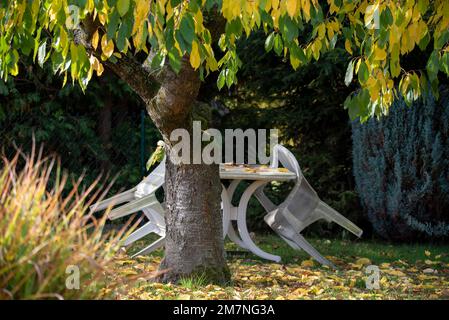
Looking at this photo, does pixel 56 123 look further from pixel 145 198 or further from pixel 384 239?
pixel 384 239

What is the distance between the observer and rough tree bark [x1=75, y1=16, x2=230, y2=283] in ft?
16.6

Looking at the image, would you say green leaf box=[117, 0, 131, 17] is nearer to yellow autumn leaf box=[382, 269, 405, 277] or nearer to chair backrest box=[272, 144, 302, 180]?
chair backrest box=[272, 144, 302, 180]

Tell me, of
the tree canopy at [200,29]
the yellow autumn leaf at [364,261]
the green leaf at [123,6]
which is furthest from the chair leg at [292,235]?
the green leaf at [123,6]

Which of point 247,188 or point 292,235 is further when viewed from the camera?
point 247,188

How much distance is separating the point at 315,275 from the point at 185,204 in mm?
1227

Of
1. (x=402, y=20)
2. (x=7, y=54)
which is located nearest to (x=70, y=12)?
(x=7, y=54)

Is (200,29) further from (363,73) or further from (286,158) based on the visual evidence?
(286,158)

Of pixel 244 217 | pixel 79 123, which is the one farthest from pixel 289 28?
pixel 79 123

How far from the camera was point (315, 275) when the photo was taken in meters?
5.79

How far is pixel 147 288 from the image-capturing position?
4.95m

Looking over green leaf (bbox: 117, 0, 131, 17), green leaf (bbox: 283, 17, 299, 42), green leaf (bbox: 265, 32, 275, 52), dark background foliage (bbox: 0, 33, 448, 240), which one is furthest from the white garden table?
green leaf (bbox: 117, 0, 131, 17)

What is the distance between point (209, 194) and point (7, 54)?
1.60m

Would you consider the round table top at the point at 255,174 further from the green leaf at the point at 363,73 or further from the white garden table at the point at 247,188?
the green leaf at the point at 363,73

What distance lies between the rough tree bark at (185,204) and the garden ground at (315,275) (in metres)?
0.13
